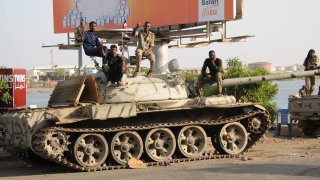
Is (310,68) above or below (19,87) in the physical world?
above

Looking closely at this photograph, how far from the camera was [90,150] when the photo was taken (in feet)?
41.0

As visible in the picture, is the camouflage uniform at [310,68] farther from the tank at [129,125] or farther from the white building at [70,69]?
the white building at [70,69]

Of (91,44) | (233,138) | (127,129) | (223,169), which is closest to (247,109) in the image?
(233,138)

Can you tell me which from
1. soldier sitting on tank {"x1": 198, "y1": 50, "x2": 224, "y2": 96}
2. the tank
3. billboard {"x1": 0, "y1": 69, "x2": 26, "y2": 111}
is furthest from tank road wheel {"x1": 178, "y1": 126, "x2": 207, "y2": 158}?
billboard {"x1": 0, "y1": 69, "x2": 26, "y2": 111}

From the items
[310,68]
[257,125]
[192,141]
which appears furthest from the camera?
[310,68]

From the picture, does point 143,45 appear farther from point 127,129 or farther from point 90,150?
point 90,150

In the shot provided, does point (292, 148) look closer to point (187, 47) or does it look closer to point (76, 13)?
point (187, 47)

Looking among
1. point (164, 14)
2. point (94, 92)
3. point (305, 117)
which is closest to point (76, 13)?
point (164, 14)

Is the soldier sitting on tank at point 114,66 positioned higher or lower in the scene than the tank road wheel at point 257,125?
higher

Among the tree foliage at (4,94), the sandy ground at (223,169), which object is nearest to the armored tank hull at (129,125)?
the sandy ground at (223,169)

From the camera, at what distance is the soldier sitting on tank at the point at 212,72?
15.2m

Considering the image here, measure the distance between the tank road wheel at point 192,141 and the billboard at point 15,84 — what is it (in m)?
6.39

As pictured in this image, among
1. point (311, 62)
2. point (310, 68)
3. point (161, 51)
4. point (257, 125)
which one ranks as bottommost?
point (257, 125)

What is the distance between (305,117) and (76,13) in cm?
1725
